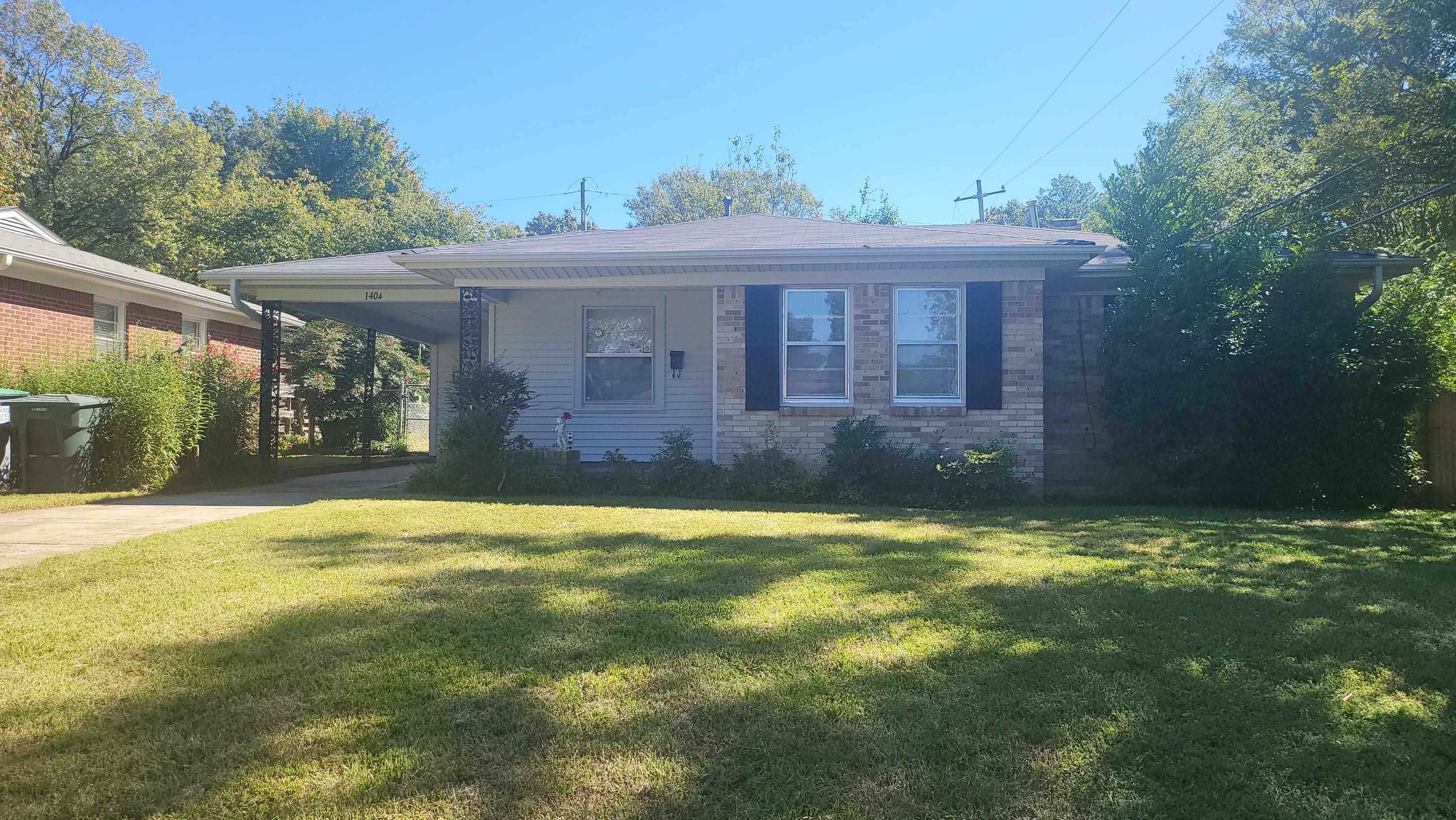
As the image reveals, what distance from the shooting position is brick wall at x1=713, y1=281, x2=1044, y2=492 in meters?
9.47

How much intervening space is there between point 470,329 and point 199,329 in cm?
908

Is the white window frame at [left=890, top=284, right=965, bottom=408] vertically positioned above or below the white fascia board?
below

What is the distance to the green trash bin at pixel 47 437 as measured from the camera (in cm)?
906

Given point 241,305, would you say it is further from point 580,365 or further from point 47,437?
point 580,365

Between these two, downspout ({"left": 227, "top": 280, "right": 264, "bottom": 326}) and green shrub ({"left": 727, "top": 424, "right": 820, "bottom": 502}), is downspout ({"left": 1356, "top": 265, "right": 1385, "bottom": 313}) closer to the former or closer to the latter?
A: green shrub ({"left": 727, "top": 424, "right": 820, "bottom": 502})

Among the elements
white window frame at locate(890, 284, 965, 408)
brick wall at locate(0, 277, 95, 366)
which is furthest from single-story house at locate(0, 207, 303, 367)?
white window frame at locate(890, 284, 965, 408)

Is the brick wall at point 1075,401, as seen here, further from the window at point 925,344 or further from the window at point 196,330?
the window at point 196,330

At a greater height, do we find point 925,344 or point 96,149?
point 96,149

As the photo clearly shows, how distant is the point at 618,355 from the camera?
455 inches

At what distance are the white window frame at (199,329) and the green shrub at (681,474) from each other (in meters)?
11.0

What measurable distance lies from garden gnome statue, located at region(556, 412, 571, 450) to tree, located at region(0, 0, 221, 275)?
2124 cm

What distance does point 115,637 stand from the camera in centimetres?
351

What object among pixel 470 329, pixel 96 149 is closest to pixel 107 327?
pixel 470 329

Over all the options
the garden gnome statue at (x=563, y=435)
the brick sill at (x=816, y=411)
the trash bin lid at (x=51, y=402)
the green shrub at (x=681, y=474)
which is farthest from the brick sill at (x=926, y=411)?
the trash bin lid at (x=51, y=402)
